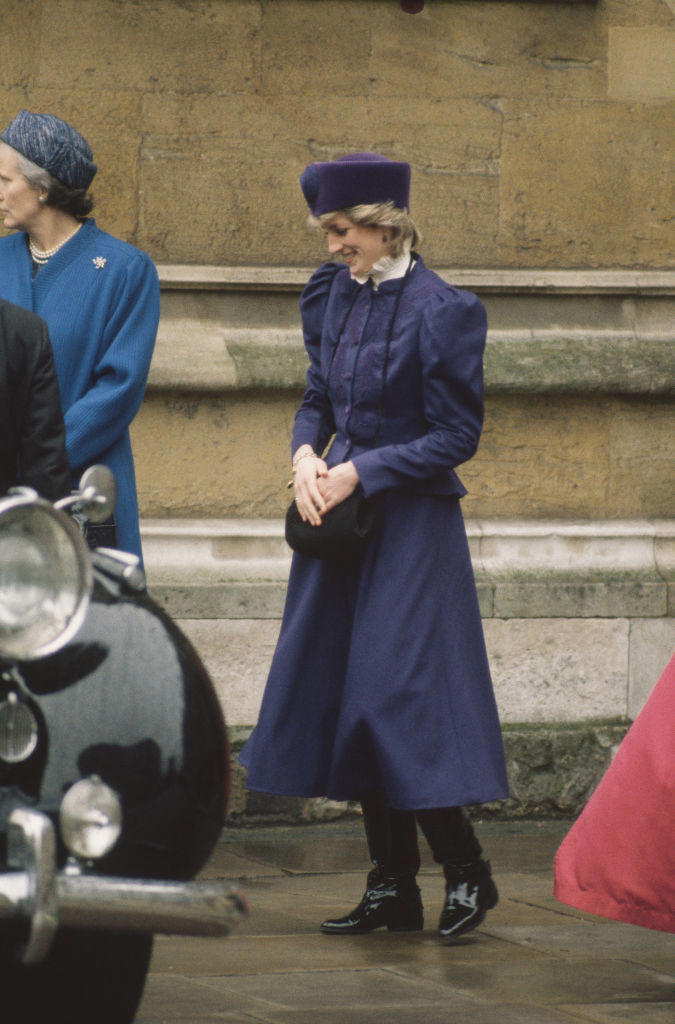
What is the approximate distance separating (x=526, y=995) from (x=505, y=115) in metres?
3.51

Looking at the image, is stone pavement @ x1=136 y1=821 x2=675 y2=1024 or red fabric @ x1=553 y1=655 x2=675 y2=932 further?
stone pavement @ x1=136 y1=821 x2=675 y2=1024

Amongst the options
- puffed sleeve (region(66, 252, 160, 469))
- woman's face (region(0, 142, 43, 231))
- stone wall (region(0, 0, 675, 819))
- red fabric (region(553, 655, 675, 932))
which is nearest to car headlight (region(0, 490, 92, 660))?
red fabric (region(553, 655, 675, 932))

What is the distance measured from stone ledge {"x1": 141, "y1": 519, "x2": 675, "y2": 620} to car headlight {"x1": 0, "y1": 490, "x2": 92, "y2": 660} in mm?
3254

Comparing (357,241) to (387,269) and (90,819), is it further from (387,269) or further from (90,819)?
(90,819)

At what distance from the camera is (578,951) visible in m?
4.35

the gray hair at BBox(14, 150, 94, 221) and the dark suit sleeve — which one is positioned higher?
the gray hair at BBox(14, 150, 94, 221)

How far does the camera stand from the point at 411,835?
180 inches

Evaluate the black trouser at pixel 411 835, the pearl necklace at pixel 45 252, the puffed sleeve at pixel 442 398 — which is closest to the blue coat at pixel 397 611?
the puffed sleeve at pixel 442 398

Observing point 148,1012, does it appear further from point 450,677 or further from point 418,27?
point 418,27

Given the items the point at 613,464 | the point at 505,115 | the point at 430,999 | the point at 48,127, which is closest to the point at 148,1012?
the point at 430,999

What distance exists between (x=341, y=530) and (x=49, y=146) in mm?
1292

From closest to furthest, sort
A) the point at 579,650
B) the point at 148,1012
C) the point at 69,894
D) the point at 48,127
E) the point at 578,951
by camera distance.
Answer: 1. the point at 69,894
2. the point at 148,1012
3. the point at 578,951
4. the point at 48,127
5. the point at 579,650

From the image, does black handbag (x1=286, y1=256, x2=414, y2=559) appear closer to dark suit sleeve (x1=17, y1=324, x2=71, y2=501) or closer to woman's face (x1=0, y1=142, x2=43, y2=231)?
dark suit sleeve (x1=17, y1=324, x2=71, y2=501)

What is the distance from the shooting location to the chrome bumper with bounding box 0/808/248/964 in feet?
8.46
